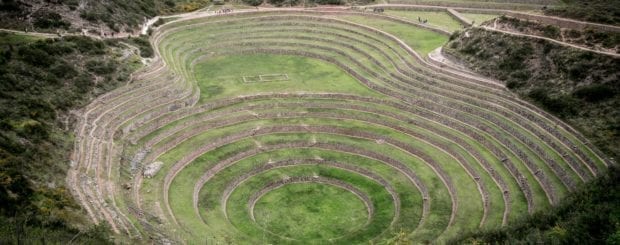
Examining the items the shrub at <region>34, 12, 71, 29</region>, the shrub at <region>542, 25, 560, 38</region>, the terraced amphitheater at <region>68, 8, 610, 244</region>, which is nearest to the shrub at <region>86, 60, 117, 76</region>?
the terraced amphitheater at <region>68, 8, 610, 244</region>

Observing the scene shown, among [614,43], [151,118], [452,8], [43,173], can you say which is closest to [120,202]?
[43,173]

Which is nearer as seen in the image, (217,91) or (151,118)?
(151,118)

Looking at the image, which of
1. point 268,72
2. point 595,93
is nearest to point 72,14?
point 268,72

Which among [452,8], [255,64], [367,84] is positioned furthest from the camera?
[452,8]

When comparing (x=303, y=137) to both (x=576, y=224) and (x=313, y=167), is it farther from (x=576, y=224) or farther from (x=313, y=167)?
(x=576, y=224)

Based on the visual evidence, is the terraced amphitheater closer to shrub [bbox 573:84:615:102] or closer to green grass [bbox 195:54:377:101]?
green grass [bbox 195:54:377:101]

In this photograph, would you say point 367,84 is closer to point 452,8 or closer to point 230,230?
point 230,230
